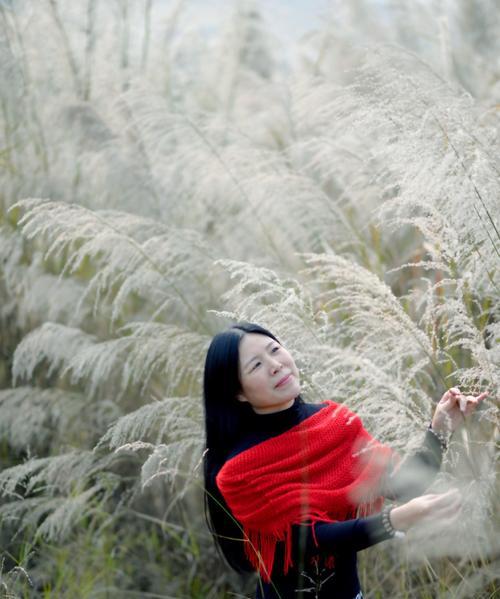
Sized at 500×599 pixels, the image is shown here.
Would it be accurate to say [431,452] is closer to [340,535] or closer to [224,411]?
[340,535]

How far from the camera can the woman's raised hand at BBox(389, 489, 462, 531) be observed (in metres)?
1.70

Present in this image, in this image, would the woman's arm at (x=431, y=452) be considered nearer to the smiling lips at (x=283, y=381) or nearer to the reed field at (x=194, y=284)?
the reed field at (x=194, y=284)

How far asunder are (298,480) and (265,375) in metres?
0.27

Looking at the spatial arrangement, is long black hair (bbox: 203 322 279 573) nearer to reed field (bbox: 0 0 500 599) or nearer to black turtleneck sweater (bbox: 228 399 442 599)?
black turtleneck sweater (bbox: 228 399 442 599)

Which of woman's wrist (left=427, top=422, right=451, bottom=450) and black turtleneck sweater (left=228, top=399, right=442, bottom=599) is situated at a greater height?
woman's wrist (left=427, top=422, right=451, bottom=450)

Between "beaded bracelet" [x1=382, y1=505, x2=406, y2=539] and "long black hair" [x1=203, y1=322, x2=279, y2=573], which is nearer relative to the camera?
"beaded bracelet" [x1=382, y1=505, x2=406, y2=539]

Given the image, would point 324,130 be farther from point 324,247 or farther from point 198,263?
point 198,263

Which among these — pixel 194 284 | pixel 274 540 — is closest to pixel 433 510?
pixel 274 540

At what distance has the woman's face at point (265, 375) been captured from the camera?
2.09 m

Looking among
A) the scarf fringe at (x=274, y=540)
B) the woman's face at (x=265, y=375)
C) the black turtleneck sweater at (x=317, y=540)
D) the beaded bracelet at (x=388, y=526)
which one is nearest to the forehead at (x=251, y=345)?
the woman's face at (x=265, y=375)

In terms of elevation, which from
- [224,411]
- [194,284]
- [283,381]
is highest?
[283,381]

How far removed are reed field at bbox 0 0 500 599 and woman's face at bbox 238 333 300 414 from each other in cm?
14

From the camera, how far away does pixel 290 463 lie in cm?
209

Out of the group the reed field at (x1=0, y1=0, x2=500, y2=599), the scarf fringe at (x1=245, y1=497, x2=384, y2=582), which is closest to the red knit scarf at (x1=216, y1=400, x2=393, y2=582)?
the scarf fringe at (x1=245, y1=497, x2=384, y2=582)
